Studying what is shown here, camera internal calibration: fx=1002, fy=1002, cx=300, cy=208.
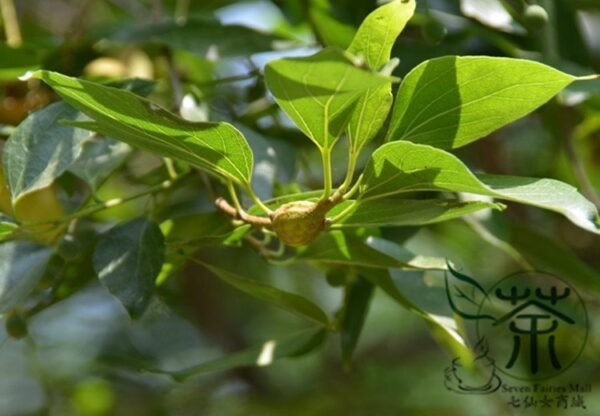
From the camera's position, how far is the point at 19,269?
77 cm

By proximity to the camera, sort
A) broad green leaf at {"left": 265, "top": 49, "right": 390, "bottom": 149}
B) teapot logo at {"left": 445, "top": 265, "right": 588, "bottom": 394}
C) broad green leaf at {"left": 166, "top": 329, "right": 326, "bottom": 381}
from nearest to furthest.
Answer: broad green leaf at {"left": 265, "top": 49, "right": 390, "bottom": 149}, broad green leaf at {"left": 166, "top": 329, "right": 326, "bottom": 381}, teapot logo at {"left": 445, "top": 265, "right": 588, "bottom": 394}

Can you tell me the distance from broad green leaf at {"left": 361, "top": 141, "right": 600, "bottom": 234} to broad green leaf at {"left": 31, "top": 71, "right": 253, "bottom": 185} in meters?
0.09

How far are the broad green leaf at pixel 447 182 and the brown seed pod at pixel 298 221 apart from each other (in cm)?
4

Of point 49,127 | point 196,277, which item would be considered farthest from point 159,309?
point 196,277

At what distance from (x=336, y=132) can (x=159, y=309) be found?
39cm

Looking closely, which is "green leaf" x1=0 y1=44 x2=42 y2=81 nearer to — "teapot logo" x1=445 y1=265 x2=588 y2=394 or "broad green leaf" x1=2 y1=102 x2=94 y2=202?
"broad green leaf" x1=2 y1=102 x2=94 y2=202

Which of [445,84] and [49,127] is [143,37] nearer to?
[49,127]

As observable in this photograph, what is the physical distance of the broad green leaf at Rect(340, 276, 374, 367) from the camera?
966mm

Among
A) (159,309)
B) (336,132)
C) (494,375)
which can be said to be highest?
(336,132)

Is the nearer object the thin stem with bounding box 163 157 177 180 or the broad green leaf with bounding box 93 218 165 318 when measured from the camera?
the broad green leaf with bounding box 93 218 165 318

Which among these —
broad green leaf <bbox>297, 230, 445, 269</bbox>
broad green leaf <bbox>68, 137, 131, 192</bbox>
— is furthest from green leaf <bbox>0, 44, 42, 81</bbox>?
broad green leaf <bbox>297, 230, 445, 269</bbox>

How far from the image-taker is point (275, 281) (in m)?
1.76

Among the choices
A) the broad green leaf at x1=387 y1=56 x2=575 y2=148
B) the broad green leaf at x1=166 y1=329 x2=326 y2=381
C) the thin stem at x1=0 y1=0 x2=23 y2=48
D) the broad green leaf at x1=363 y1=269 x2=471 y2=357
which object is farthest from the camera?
the thin stem at x1=0 y1=0 x2=23 y2=48

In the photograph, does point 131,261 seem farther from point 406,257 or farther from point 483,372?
point 483,372
